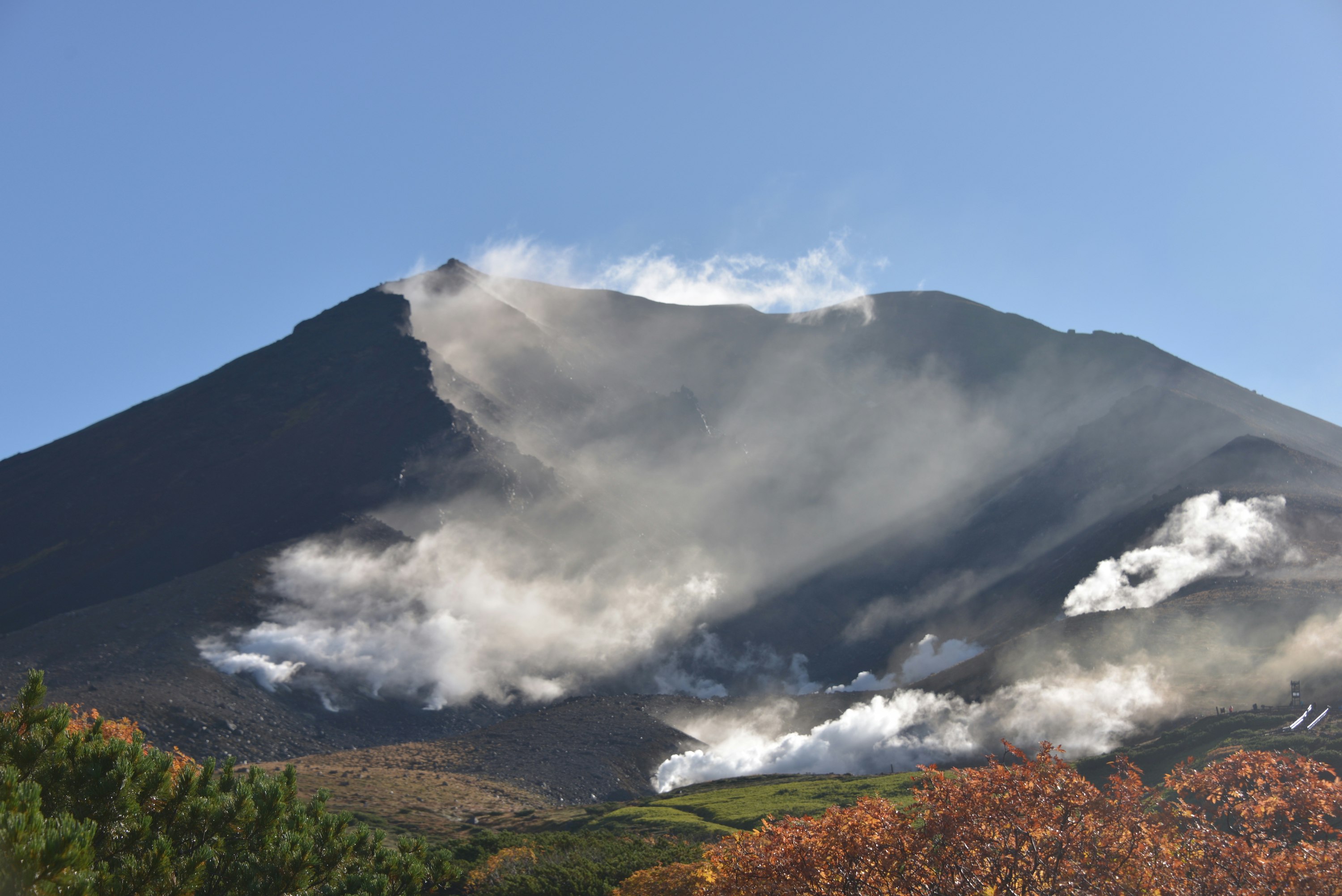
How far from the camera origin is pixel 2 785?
11797 mm

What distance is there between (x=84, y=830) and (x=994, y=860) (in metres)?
15.6

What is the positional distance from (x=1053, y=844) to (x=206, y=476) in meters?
183

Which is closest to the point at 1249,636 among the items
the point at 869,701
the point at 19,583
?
the point at 869,701

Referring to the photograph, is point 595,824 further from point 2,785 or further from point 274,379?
point 274,379

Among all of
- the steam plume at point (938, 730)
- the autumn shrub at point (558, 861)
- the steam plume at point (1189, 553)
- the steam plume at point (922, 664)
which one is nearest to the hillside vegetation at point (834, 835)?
the autumn shrub at point (558, 861)

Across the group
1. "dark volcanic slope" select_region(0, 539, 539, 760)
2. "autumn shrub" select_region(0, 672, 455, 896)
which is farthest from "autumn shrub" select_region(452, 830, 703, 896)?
Result: "dark volcanic slope" select_region(0, 539, 539, 760)

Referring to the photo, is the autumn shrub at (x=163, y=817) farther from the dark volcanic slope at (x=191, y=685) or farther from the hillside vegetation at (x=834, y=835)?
the dark volcanic slope at (x=191, y=685)

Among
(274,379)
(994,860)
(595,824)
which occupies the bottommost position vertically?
(595,824)

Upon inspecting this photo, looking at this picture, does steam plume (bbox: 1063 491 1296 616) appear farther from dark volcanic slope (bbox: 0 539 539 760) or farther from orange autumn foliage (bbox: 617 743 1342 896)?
orange autumn foliage (bbox: 617 743 1342 896)

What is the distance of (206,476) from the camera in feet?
556

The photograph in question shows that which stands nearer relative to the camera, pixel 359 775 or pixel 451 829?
pixel 451 829

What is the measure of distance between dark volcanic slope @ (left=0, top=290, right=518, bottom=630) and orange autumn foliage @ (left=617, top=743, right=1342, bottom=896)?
147m

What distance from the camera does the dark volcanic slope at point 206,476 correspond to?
5738 inches

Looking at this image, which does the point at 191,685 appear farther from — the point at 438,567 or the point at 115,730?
the point at 115,730
